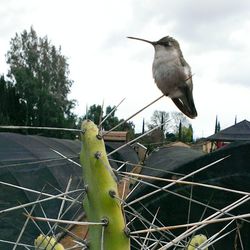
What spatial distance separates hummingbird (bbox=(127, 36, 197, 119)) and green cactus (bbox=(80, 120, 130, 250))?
117 cm

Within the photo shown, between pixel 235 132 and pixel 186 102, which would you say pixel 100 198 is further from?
pixel 235 132

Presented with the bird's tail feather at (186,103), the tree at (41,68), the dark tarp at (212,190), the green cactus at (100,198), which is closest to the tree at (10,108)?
the tree at (41,68)

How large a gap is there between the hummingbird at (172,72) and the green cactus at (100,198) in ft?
3.83

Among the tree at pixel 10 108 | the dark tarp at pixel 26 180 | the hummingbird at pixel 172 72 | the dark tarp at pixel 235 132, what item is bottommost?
the dark tarp at pixel 26 180

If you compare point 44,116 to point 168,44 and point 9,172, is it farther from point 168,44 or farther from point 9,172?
point 168,44

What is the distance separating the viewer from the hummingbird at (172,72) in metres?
2.74

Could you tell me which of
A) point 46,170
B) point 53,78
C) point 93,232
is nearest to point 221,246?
point 93,232

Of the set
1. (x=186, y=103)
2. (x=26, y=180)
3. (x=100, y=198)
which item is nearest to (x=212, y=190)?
(x=186, y=103)

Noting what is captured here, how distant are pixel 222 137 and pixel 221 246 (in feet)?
50.1

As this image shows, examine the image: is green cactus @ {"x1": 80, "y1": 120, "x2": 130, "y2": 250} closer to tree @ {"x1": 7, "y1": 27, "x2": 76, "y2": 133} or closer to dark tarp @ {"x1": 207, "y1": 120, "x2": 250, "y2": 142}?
dark tarp @ {"x1": 207, "y1": 120, "x2": 250, "y2": 142}

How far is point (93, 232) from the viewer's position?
1.54 meters

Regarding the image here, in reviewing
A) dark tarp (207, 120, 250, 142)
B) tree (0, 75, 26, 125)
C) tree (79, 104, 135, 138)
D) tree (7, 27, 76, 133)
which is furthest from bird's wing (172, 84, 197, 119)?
tree (7, 27, 76, 133)

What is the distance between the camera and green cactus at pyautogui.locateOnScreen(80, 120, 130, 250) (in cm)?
147

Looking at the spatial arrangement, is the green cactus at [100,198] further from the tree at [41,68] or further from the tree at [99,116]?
the tree at [41,68]
